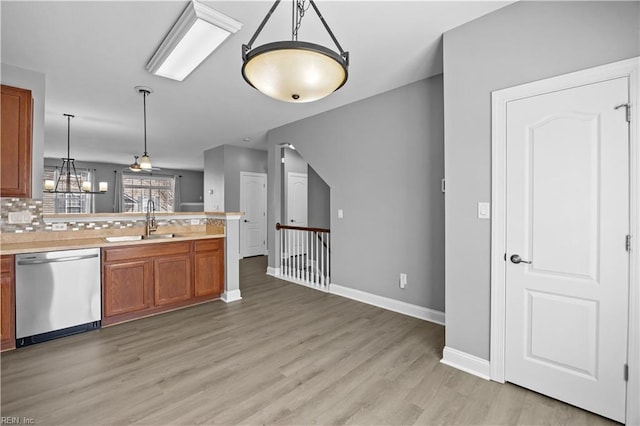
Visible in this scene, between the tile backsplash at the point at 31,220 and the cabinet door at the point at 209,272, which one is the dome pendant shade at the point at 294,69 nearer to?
the cabinet door at the point at 209,272

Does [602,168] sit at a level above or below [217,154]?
below

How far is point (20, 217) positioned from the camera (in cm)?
312

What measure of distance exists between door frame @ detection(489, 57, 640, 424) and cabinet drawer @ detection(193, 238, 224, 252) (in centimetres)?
330

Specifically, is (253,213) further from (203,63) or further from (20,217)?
(203,63)

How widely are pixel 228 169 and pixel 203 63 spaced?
169 inches

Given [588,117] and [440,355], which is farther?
[440,355]

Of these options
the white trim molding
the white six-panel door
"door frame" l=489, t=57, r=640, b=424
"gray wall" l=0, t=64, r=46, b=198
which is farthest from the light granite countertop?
the white six-panel door

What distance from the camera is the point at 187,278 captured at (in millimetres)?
3807

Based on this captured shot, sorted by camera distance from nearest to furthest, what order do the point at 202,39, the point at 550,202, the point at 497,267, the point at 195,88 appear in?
the point at 550,202
the point at 497,267
the point at 202,39
the point at 195,88

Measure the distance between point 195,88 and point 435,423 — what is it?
4012mm

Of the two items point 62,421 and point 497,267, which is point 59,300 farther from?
point 497,267

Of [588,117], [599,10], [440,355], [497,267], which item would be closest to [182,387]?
[440,355]

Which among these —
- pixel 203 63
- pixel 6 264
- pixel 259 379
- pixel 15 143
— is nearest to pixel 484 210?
pixel 259 379

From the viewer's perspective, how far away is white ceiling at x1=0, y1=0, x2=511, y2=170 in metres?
2.20
